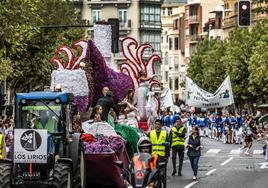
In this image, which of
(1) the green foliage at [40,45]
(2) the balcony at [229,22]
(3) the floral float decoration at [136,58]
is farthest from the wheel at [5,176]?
(2) the balcony at [229,22]

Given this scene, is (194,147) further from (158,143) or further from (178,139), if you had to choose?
(158,143)

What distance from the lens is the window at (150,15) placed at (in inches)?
5571

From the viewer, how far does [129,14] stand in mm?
139375

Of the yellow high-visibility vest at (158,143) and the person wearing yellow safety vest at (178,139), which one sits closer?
the yellow high-visibility vest at (158,143)

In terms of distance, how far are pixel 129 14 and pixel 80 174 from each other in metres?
115

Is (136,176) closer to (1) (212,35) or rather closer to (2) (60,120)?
(2) (60,120)

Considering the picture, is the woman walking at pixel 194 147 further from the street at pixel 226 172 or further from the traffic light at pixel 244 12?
the traffic light at pixel 244 12

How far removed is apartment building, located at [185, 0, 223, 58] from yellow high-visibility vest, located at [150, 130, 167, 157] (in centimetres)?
15895

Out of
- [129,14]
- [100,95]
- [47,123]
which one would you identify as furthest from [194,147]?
[129,14]

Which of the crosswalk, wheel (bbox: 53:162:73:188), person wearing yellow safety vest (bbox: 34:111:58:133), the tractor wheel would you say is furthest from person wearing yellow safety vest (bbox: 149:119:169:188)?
the crosswalk

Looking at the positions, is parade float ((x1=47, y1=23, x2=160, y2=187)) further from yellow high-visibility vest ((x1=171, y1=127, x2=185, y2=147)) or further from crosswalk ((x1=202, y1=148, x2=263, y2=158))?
crosswalk ((x1=202, y1=148, x2=263, y2=158))

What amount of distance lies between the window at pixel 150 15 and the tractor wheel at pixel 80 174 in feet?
381

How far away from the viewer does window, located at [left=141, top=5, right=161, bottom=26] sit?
5571 inches

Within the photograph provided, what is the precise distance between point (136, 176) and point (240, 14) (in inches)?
565
